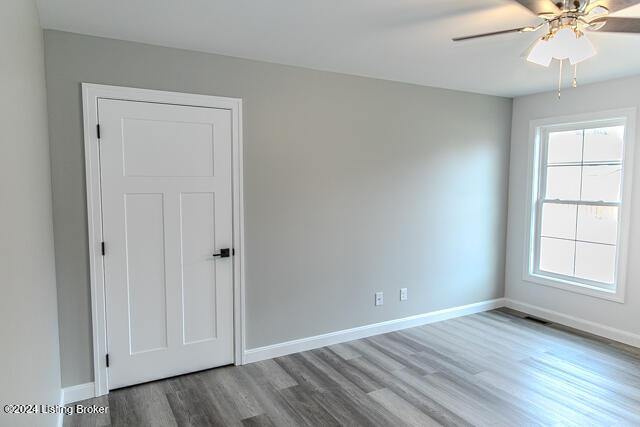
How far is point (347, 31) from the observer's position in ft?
8.29

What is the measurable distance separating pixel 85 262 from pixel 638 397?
12.8 ft

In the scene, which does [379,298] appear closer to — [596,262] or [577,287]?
[577,287]

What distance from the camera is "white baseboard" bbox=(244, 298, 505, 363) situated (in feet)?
10.9

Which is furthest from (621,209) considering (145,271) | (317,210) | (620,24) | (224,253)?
(145,271)

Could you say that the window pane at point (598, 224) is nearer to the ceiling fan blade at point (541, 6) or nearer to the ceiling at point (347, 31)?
the ceiling at point (347, 31)

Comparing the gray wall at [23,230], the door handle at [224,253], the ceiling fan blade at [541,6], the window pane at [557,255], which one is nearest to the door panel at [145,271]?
the door handle at [224,253]

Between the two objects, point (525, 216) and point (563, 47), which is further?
point (525, 216)

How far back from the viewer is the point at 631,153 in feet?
11.9

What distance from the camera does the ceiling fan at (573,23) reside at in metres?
1.88

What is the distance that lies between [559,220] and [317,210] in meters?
2.77

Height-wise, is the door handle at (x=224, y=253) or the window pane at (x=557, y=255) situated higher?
the door handle at (x=224, y=253)

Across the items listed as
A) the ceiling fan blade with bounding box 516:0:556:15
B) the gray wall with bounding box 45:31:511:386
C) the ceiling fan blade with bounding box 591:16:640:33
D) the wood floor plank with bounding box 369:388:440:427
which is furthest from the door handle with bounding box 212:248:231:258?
the ceiling fan blade with bounding box 591:16:640:33

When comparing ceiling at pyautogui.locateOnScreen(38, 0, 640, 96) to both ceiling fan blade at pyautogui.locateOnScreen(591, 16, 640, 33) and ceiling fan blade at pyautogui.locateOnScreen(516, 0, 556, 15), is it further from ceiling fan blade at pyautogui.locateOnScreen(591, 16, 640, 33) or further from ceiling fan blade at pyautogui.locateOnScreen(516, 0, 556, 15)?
ceiling fan blade at pyautogui.locateOnScreen(591, 16, 640, 33)

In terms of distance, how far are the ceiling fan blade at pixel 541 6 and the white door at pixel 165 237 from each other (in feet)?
6.77
